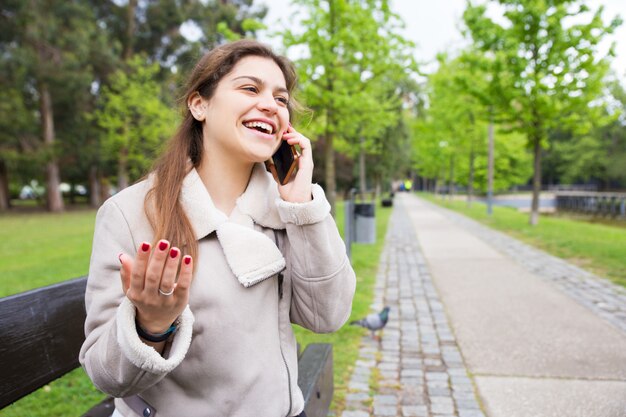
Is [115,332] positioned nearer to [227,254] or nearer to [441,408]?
[227,254]

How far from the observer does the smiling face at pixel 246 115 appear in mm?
1592

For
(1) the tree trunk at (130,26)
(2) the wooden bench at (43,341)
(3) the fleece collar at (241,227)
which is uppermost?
(1) the tree trunk at (130,26)

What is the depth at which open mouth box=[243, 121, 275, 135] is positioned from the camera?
5.28 feet

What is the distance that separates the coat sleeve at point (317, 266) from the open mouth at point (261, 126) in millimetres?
243

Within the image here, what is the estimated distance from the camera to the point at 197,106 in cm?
170

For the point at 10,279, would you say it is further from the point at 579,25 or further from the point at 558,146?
the point at 558,146

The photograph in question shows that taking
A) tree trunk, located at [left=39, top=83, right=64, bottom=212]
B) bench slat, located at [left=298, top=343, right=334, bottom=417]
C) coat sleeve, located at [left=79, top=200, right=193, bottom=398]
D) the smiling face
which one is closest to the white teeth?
the smiling face

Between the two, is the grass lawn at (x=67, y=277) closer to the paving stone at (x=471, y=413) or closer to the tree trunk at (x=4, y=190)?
the paving stone at (x=471, y=413)

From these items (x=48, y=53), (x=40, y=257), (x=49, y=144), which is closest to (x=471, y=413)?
(x=40, y=257)

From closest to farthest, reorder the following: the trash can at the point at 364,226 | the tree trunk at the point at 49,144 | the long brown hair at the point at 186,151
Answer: the long brown hair at the point at 186,151, the trash can at the point at 364,226, the tree trunk at the point at 49,144

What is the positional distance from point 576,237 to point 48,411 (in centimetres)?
1168

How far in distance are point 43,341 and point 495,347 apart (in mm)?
3722

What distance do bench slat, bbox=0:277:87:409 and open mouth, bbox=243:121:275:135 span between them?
1.02m

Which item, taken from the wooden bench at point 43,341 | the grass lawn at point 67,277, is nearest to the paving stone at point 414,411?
the grass lawn at point 67,277
